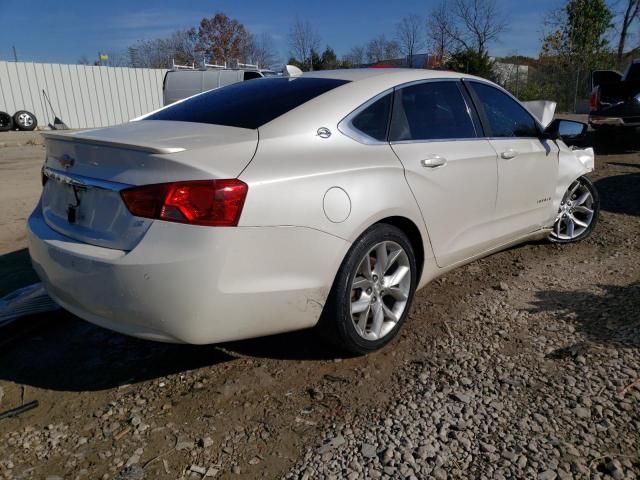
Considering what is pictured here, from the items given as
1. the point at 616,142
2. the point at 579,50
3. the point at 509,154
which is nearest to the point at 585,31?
the point at 579,50

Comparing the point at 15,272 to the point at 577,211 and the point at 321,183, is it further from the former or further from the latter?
the point at 577,211

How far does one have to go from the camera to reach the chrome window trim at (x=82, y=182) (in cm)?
232

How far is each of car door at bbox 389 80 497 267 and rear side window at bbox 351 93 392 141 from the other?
57 millimetres

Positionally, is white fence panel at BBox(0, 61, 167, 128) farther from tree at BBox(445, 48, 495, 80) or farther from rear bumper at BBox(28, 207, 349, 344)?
rear bumper at BBox(28, 207, 349, 344)

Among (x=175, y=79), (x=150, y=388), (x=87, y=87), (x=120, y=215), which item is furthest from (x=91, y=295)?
(x=87, y=87)

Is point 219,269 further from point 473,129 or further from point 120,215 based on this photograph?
point 473,129

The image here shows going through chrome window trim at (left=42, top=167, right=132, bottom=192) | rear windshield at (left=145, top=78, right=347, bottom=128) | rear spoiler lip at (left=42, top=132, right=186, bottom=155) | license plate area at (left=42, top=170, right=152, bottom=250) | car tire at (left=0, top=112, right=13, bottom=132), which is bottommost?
car tire at (left=0, top=112, right=13, bottom=132)

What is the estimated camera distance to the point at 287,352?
9.93 ft

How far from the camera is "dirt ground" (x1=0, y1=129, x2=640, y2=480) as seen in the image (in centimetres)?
220

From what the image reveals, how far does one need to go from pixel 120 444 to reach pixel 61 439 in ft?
0.96

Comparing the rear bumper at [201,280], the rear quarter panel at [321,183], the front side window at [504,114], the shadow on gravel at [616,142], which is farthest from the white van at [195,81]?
the rear bumper at [201,280]

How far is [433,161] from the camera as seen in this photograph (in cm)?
308

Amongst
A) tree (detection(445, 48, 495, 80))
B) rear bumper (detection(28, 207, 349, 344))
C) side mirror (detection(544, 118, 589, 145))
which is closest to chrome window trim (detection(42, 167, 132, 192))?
rear bumper (detection(28, 207, 349, 344))

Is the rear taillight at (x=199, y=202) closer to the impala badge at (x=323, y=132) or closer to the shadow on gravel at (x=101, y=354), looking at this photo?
the impala badge at (x=323, y=132)
